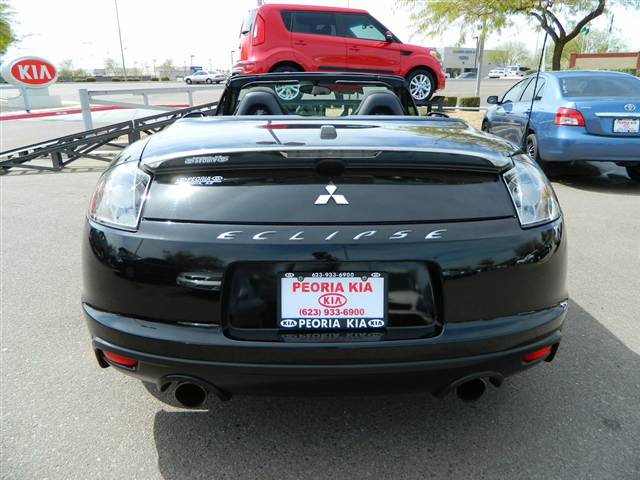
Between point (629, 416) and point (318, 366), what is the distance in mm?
1454

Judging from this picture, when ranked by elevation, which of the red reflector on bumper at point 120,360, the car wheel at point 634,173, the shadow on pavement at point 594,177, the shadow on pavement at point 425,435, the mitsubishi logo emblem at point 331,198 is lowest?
the shadow on pavement at point 594,177

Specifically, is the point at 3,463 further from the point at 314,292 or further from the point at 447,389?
the point at 447,389

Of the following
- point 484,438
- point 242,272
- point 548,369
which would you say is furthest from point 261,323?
point 548,369

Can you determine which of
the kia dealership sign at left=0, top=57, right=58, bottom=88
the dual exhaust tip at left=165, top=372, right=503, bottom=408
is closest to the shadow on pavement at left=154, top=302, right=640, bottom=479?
the dual exhaust tip at left=165, top=372, right=503, bottom=408

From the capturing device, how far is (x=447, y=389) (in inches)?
67.9

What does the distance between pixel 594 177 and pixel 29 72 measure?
23999 millimetres

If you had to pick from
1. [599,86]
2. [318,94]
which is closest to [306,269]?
[318,94]

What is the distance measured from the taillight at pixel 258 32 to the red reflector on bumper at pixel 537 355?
9805mm

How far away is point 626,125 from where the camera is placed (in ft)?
20.7

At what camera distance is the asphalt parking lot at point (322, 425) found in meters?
1.86

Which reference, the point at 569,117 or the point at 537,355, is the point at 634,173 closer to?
the point at 569,117

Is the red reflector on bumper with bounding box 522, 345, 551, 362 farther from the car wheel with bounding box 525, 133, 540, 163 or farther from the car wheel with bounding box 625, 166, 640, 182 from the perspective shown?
the car wheel with bounding box 625, 166, 640, 182

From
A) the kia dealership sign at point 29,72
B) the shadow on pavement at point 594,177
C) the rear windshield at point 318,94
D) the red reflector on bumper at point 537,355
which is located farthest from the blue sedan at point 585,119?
the kia dealership sign at point 29,72

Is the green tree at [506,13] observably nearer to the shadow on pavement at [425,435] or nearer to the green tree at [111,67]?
the shadow on pavement at [425,435]
